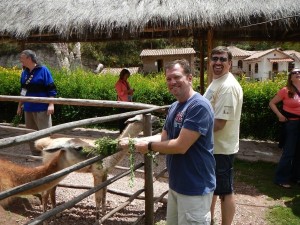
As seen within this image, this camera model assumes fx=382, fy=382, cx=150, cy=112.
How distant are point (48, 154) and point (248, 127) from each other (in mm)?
6035

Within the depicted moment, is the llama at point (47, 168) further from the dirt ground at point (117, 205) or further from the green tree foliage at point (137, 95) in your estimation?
the green tree foliage at point (137, 95)

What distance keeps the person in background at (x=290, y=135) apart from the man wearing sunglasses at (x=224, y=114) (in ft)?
Result: 8.57

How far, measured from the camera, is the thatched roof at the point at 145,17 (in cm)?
697

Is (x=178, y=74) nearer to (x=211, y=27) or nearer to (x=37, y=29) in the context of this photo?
(x=211, y=27)

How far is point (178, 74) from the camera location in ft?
8.38

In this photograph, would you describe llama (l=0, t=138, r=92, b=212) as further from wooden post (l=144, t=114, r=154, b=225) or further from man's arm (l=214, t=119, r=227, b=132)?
man's arm (l=214, t=119, r=227, b=132)

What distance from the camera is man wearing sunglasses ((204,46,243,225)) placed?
333cm

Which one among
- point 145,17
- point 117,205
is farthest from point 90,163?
point 145,17

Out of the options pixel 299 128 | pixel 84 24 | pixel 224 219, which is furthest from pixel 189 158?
pixel 84 24

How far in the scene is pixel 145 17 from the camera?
7.50m

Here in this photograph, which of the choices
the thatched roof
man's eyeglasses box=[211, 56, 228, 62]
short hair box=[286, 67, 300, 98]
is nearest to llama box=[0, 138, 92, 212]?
man's eyeglasses box=[211, 56, 228, 62]

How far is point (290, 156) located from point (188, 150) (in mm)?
3831

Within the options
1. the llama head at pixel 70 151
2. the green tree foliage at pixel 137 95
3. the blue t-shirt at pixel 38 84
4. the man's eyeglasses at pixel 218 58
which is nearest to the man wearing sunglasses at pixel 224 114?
the man's eyeglasses at pixel 218 58

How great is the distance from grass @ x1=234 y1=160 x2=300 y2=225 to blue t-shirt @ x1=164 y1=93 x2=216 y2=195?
2.46m
